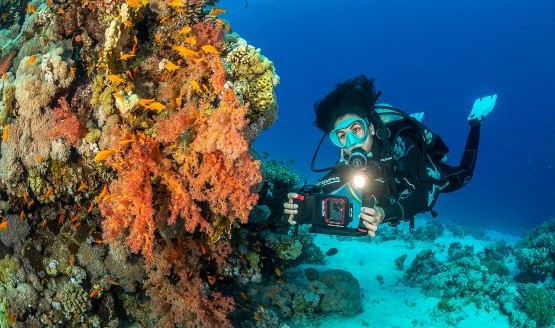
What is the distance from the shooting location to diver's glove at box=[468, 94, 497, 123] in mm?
8422

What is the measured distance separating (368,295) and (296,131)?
9896 cm

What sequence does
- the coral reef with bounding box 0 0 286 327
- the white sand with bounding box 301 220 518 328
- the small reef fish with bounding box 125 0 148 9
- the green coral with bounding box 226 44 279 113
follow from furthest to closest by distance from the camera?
the white sand with bounding box 301 220 518 328
the green coral with bounding box 226 44 279 113
the small reef fish with bounding box 125 0 148 9
the coral reef with bounding box 0 0 286 327

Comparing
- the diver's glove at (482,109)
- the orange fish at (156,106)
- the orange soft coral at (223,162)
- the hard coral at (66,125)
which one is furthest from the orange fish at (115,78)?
the diver's glove at (482,109)

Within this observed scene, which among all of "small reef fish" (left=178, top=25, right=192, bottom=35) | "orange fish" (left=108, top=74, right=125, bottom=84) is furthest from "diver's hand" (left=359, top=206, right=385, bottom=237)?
"orange fish" (left=108, top=74, right=125, bottom=84)

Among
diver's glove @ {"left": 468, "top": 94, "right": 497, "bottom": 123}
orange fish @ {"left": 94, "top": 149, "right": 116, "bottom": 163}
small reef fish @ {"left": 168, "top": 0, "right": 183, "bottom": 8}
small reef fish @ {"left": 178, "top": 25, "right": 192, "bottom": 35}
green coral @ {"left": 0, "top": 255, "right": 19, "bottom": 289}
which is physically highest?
diver's glove @ {"left": 468, "top": 94, "right": 497, "bottom": 123}

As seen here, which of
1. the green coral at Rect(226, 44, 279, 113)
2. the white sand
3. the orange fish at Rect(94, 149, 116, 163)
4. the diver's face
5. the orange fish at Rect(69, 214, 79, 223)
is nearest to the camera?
the orange fish at Rect(94, 149, 116, 163)

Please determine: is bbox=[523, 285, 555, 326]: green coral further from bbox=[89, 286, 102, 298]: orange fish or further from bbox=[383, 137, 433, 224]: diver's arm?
bbox=[89, 286, 102, 298]: orange fish

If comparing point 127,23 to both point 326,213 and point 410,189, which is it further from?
point 410,189

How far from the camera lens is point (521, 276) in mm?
9547

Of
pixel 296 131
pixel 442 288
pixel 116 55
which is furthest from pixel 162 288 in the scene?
pixel 296 131

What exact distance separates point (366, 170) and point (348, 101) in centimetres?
131

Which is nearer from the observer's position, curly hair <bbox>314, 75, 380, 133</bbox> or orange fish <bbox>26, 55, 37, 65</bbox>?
orange fish <bbox>26, 55, 37, 65</bbox>

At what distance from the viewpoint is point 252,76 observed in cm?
430

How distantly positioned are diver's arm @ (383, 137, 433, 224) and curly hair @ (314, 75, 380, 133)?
0.83 metres
